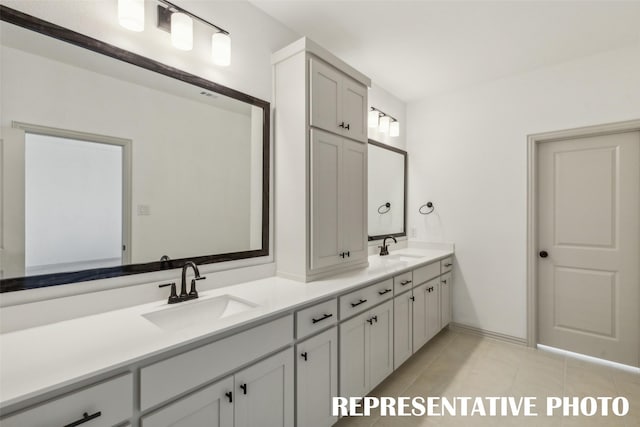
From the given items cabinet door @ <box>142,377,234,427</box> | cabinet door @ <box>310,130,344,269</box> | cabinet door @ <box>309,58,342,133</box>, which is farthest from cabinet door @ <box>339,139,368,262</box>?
cabinet door @ <box>142,377,234,427</box>

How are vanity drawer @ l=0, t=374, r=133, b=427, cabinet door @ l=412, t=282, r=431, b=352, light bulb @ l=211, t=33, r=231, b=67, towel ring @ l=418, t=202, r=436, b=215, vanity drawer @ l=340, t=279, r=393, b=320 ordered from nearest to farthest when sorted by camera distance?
vanity drawer @ l=0, t=374, r=133, b=427 → light bulb @ l=211, t=33, r=231, b=67 → vanity drawer @ l=340, t=279, r=393, b=320 → cabinet door @ l=412, t=282, r=431, b=352 → towel ring @ l=418, t=202, r=436, b=215

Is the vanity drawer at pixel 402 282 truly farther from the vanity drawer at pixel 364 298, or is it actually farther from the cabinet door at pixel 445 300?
the cabinet door at pixel 445 300

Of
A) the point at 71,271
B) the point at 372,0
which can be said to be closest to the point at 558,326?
the point at 372,0

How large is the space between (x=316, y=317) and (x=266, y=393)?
428 millimetres

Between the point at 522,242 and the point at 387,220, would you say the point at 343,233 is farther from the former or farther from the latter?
the point at 522,242

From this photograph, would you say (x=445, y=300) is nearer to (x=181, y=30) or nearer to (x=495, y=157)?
(x=495, y=157)

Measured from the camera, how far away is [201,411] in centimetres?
116

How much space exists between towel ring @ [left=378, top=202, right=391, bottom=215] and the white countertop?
1.69m

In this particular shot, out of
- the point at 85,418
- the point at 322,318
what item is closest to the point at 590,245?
the point at 322,318

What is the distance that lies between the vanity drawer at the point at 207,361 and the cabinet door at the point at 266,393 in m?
0.06

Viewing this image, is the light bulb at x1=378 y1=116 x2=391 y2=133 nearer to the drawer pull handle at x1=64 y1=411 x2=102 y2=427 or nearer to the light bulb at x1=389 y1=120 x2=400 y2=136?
the light bulb at x1=389 y1=120 x2=400 y2=136

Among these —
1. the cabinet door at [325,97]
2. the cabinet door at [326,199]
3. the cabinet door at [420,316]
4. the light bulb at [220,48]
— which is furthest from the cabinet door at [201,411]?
the cabinet door at [420,316]

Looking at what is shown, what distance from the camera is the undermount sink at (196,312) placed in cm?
142

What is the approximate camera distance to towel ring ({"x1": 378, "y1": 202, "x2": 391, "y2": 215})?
324cm
